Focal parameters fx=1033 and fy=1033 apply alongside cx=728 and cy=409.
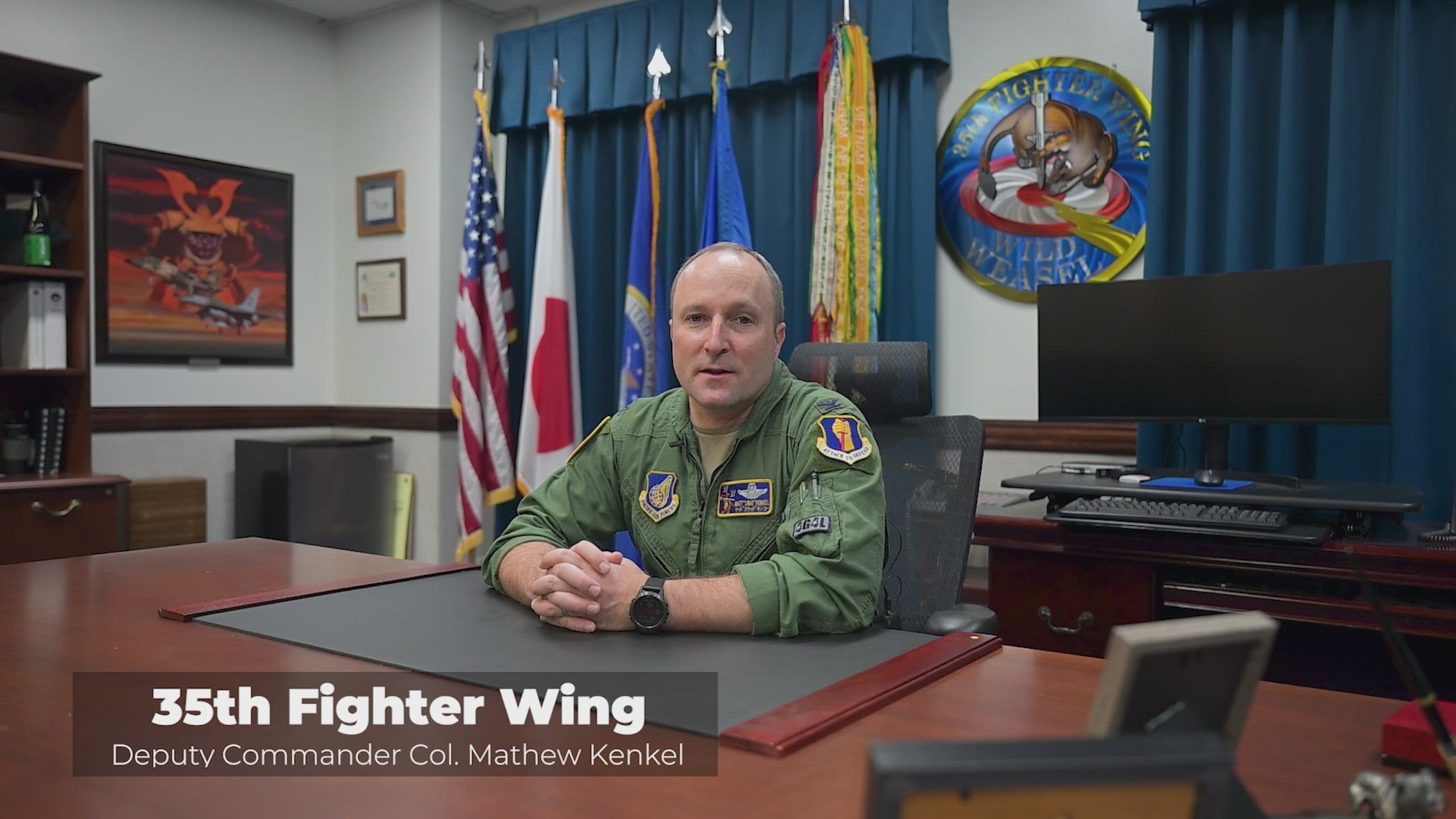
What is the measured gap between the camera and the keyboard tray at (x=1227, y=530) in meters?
2.20

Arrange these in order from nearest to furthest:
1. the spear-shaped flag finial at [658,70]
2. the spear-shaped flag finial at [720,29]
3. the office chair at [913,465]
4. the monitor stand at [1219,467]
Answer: the office chair at [913,465] → the monitor stand at [1219,467] → the spear-shaped flag finial at [720,29] → the spear-shaped flag finial at [658,70]

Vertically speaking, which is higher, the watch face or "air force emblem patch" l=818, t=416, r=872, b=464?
"air force emblem patch" l=818, t=416, r=872, b=464

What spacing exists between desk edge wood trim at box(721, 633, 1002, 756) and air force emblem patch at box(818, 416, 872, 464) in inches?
12.9

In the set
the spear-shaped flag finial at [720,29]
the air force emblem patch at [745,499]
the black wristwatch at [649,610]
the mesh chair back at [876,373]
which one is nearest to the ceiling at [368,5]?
the spear-shaped flag finial at [720,29]

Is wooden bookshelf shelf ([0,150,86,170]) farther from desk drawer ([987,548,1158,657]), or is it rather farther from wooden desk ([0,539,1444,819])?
desk drawer ([987,548,1158,657])

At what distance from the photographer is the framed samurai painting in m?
3.94

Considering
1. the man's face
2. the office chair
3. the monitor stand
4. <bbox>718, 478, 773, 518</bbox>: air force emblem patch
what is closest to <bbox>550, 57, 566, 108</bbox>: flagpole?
the office chair

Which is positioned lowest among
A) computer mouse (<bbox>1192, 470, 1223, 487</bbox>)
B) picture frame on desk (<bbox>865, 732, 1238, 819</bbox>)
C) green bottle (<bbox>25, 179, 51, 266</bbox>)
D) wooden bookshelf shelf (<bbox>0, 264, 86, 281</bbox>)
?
computer mouse (<bbox>1192, 470, 1223, 487</bbox>)

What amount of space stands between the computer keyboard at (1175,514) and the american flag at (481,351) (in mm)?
2454

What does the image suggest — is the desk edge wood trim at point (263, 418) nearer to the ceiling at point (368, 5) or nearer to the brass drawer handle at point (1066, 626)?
the ceiling at point (368, 5)

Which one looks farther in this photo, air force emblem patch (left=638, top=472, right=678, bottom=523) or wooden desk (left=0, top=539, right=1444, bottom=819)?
air force emblem patch (left=638, top=472, right=678, bottom=523)

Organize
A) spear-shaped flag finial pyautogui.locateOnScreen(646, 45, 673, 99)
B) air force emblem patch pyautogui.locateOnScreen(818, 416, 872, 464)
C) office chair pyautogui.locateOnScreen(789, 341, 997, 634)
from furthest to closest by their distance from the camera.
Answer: spear-shaped flag finial pyautogui.locateOnScreen(646, 45, 673, 99) → office chair pyautogui.locateOnScreen(789, 341, 997, 634) → air force emblem patch pyautogui.locateOnScreen(818, 416, 872, 464)

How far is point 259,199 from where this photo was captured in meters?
4.39

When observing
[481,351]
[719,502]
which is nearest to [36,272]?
[481,351]
